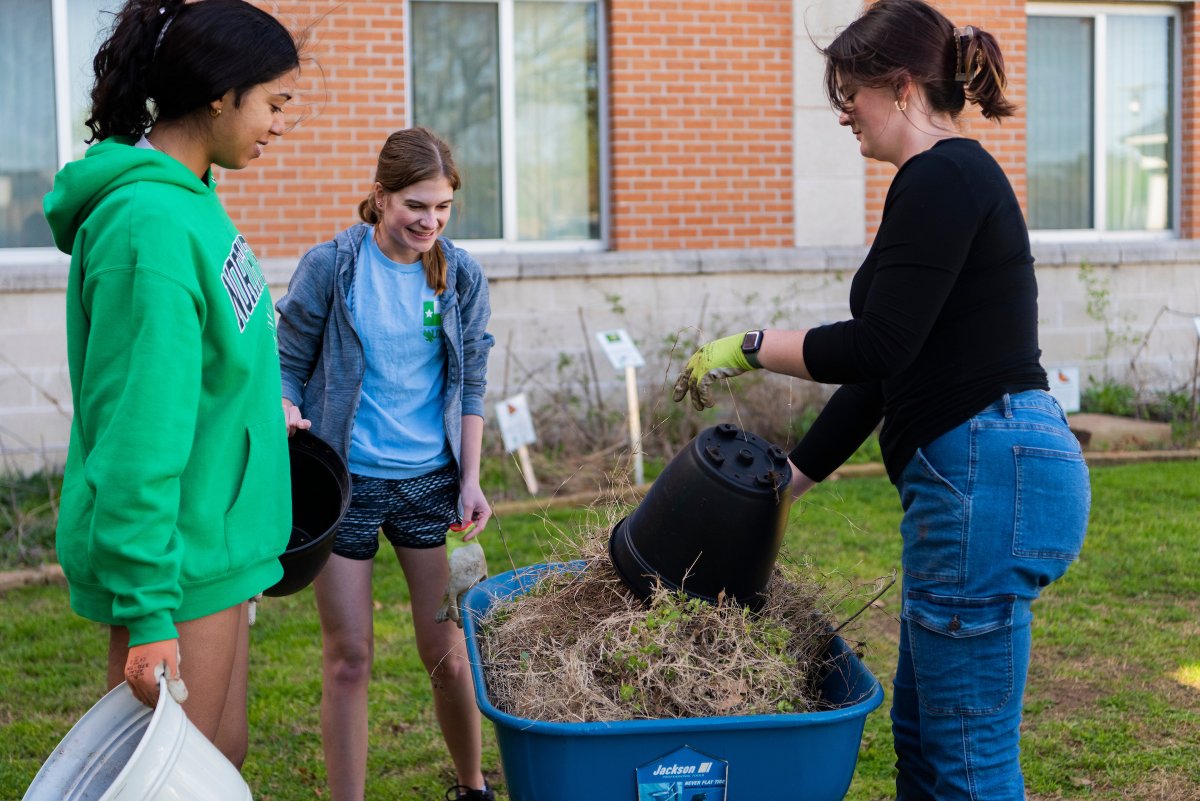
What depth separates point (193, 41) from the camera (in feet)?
7.29

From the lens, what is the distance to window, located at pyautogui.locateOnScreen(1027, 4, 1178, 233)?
10055mm

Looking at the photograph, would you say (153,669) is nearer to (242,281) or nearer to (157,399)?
(157,399)

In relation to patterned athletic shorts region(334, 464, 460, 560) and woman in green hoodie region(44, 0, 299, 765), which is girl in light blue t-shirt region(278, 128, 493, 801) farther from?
woman in green hoodie region(44, 0, 299, 765)

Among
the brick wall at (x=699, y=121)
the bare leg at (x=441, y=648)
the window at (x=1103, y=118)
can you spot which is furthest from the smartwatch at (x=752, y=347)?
the window at (x=1103, y=118)

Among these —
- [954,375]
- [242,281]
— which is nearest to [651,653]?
[954,375]

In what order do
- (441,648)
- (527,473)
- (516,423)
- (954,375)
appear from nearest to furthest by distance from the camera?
(954,375) < (441,648) < (516,423) < (527,473)

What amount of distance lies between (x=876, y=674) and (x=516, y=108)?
542cm

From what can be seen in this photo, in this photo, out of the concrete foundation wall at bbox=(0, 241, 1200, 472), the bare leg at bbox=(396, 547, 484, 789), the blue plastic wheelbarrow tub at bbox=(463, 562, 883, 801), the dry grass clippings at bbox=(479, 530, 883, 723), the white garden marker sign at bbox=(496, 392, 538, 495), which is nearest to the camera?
the blue plastic wheelbarrow tub at bbox=(463, 562, 883, 801)

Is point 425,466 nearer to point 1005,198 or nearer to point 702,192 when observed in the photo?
point 1005,198

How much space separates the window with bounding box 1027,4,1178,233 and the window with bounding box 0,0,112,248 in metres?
7.07

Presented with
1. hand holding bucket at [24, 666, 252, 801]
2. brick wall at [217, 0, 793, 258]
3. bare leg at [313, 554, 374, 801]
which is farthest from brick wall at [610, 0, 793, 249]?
hand holding bucket at [24, 666, 252, 801]

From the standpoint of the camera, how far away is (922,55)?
2.47m

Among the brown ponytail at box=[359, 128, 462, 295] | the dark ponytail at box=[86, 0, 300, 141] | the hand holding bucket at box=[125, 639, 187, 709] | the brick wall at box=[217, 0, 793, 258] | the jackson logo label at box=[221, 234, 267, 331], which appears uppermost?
the brick wall at box=[217, 0, 793, 258]

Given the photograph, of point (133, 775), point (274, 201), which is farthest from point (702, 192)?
point (133, 775)
